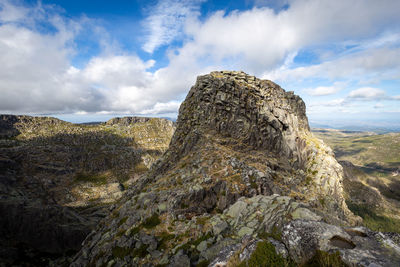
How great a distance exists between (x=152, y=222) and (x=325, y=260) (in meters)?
19.1

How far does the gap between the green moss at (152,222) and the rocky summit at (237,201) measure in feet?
0.47

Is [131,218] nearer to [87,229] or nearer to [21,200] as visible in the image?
[87,229]

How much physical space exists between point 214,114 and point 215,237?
91.4ft

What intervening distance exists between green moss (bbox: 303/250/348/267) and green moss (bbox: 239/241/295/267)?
3.67ft

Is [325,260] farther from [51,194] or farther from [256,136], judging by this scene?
[51,194]

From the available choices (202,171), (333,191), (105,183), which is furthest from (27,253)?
(105,183)

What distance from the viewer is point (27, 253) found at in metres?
43.6

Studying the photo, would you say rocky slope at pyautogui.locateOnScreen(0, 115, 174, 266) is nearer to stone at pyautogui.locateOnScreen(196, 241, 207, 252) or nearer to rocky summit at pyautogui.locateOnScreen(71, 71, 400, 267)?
rocky summit at pyautogui.locateOnScreen(71, 71, 400, 267)

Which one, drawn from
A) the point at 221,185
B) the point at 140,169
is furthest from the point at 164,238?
the point at 140,169

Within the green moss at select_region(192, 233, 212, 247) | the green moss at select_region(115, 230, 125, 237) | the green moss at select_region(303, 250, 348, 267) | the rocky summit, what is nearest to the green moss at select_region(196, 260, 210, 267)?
the rocky summit

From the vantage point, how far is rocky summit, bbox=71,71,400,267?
9875mm

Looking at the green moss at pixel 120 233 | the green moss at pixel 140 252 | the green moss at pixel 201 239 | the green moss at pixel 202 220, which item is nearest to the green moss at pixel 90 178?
the green moss at pixel 120 233

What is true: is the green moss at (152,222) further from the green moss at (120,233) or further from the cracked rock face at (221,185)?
the green moss at (120,233)

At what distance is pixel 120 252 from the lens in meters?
19.7
